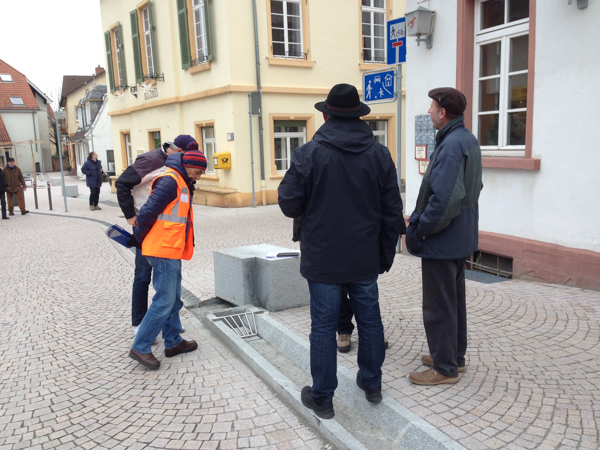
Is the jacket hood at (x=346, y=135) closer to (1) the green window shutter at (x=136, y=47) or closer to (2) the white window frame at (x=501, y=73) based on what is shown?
(2) the white window frame at (x=501, y=73)

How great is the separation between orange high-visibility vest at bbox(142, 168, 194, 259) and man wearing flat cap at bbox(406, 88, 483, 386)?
1.79 meters

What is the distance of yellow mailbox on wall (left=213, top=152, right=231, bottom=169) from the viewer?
591 inches

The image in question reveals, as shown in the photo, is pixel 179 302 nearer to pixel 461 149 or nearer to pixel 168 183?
pixel 168 183

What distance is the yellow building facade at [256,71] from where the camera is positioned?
14.7 m

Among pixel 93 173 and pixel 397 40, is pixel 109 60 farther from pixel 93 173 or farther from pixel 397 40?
pixel 397 40

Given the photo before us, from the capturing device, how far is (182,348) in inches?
180

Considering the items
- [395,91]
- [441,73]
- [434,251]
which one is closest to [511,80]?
[441,73]

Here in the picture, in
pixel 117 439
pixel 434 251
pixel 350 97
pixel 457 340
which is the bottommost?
pixel 117 439

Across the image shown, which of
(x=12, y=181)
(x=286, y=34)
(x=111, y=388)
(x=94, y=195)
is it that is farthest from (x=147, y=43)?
(x=111, y=388)

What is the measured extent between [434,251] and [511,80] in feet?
13.2

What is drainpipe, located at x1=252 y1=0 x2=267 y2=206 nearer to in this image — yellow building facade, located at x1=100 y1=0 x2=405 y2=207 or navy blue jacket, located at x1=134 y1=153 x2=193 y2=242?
yellow building facade, located at x1=100 y1=0 x2=405 y2=207

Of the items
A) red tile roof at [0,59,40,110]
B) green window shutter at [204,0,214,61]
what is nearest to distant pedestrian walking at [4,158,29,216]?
green window shutter at [204,0,214,61]

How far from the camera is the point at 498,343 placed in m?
4.18

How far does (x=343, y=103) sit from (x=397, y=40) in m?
4.78
